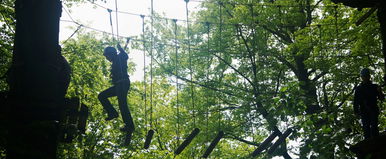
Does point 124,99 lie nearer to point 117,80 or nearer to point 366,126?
point 117,80

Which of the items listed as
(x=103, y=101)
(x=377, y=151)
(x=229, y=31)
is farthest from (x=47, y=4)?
(x=229, y=31)

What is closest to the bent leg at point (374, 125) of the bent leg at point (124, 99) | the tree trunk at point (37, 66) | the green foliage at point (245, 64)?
the green foliage at point (245, 64)

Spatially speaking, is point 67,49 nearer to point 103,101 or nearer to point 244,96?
point 103,101

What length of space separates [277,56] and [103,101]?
7526mm

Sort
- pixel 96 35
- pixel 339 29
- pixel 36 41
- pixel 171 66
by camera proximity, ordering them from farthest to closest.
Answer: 1. pixel 96 35
2. pixel 171 66
3. pixel 339 29
4. pixel 36 41

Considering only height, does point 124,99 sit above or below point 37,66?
above

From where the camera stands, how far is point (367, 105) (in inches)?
226

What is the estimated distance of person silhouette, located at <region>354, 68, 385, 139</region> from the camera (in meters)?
5.64

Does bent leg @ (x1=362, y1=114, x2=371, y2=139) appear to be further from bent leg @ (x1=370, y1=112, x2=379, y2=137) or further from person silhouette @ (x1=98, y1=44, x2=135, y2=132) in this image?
person silhouette @ (x1=98, y1=44, x2=135, y2=132)

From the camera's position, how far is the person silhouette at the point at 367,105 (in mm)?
5637

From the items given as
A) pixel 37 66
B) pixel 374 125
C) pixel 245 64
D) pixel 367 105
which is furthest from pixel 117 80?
pixel 245 64

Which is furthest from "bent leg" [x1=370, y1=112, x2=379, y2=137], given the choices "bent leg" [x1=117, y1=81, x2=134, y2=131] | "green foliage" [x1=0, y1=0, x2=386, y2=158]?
"bent leg" [x1=117, y1=81, x2=134, y2=131]

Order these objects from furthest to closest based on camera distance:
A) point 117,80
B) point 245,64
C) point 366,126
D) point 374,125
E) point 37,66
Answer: point 245,64 < point 117,80 < point 366,126 < point 374,125 < point 37,66

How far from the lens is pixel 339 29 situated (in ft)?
33.5
